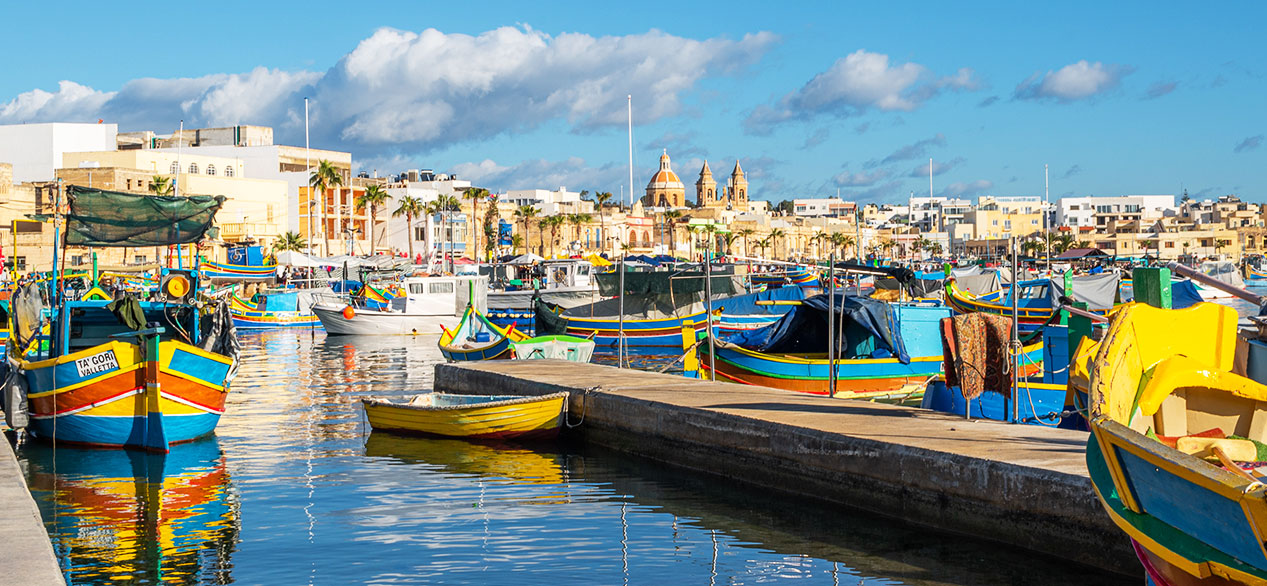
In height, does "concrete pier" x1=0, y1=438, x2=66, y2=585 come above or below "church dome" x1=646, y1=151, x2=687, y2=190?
below

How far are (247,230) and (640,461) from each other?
73.7m

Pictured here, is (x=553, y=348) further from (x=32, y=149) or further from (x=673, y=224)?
(x=673, y=224)

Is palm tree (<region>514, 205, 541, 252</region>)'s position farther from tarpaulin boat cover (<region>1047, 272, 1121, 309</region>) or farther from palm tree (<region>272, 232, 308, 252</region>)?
tarpaulin boat cover (<region>1047, 272, 1121, 309</region>)

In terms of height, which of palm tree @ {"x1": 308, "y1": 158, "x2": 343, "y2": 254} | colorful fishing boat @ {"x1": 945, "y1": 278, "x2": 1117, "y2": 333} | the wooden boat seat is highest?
palm tree @ {"x1": 308, "y1": 158, "x2": 343, "y2": 254}

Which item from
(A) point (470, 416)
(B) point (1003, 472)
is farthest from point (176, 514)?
(B) point (1003, 472)

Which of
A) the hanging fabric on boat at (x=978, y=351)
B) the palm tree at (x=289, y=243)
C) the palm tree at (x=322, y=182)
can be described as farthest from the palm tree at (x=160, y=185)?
the hanging fabric on boat at (x=978, y=351)

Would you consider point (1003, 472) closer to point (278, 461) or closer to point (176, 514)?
point (176, 514)

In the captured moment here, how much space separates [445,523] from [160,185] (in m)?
70.7

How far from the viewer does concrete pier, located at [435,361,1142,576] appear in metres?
10.9

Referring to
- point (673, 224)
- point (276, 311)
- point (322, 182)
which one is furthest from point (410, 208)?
point (673, 224)

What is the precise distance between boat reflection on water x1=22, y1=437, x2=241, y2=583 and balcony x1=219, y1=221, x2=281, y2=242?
2599 inches

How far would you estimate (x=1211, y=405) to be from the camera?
9.11 m

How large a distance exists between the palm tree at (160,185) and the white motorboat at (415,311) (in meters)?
27.1

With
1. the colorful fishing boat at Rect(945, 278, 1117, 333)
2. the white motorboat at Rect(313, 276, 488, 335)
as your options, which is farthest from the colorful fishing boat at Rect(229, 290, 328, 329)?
the colorful fishing boat at Rect(945, 278, 1117, 333)
